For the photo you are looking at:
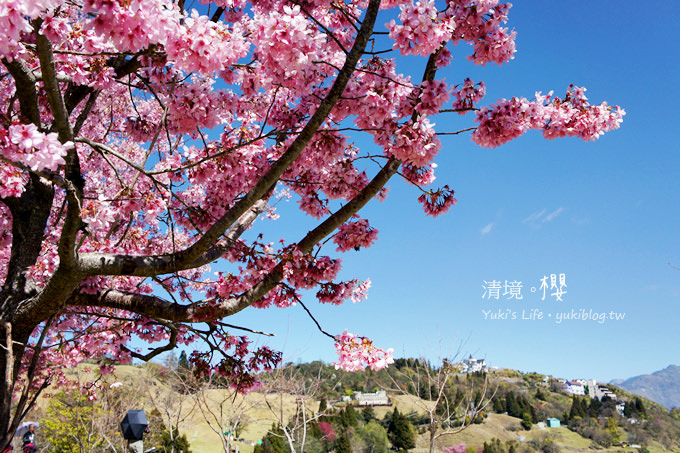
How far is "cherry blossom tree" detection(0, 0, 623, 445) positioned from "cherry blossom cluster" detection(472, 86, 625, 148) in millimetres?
10

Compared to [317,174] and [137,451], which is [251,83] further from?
[137,451]

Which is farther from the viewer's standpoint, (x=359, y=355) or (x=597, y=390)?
(x=597, y=390)

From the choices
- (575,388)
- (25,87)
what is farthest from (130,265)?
(575,388)

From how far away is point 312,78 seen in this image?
3.46 meters

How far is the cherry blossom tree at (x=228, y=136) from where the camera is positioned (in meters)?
2.48

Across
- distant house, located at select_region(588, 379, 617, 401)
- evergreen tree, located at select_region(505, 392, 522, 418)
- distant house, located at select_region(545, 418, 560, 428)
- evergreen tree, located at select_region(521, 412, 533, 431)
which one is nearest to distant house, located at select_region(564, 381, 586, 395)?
distant house, located at select_region(588, 379, 617, 401)

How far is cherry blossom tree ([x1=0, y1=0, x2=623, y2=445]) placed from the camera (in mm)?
2477

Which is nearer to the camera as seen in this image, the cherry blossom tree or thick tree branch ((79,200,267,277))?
the cherry blossom tree

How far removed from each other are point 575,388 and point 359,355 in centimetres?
13724

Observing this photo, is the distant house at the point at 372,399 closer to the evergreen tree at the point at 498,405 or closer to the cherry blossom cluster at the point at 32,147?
the evergreen tree at the point at 498,405

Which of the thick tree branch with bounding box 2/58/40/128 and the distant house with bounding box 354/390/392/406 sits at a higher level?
the thick tree branch with bounding box 2/58/40/128

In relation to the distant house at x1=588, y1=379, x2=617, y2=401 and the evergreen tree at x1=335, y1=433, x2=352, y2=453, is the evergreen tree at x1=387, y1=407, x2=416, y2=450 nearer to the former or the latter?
the evergreen tree at x1=335, y1=433, x2=352, y2=453

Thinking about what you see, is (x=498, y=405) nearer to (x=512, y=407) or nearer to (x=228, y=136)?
(x=512, y=407)

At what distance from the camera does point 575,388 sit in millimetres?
120812
